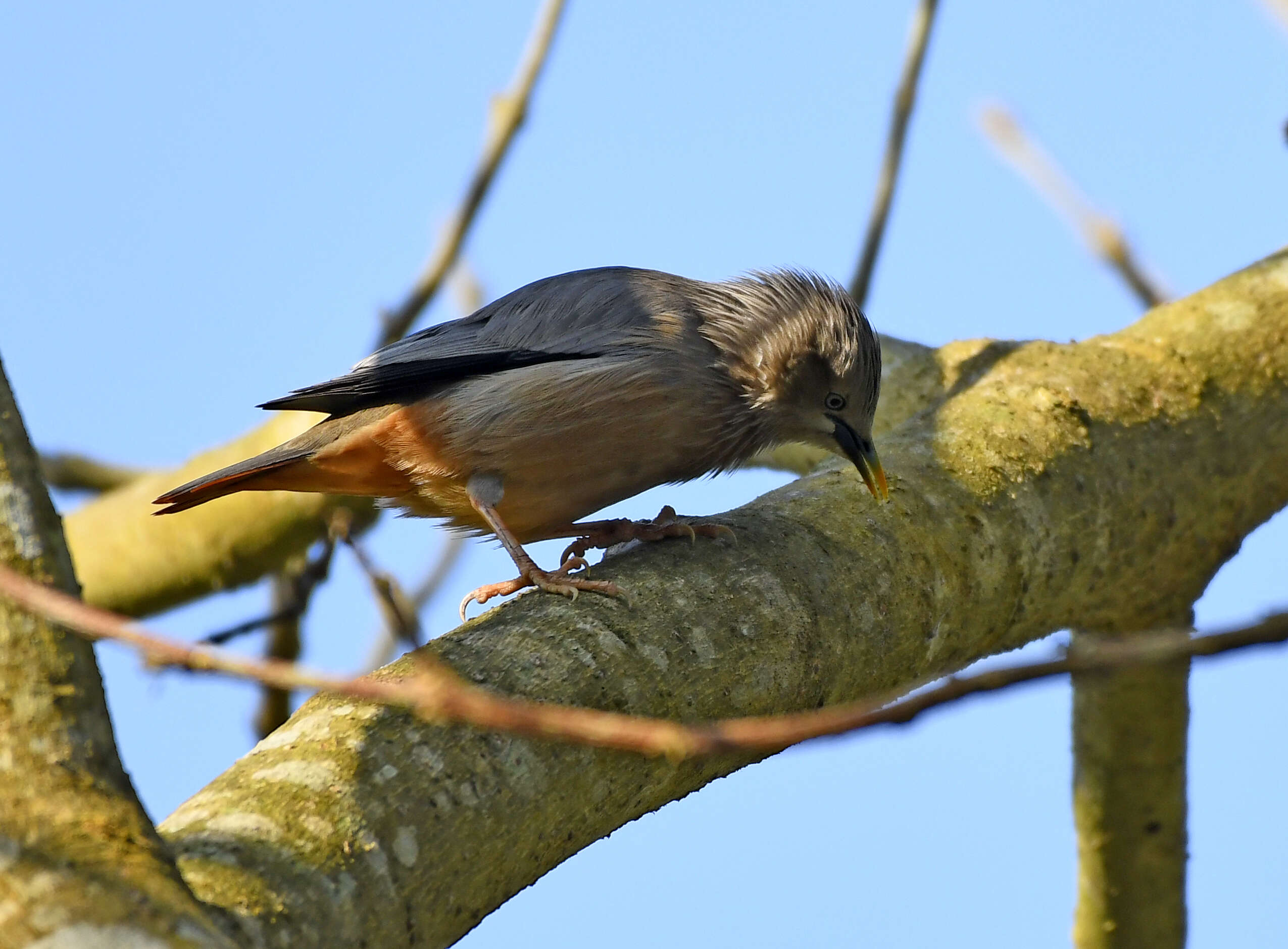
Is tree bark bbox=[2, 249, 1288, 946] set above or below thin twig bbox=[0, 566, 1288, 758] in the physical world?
above

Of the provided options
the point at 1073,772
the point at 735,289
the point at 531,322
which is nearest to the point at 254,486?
the point at 531,322

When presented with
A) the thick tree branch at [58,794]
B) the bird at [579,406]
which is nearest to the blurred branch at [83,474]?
the bird at [579,406]

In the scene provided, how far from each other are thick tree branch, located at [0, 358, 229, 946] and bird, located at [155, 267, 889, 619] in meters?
1.76

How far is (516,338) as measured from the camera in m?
4.20

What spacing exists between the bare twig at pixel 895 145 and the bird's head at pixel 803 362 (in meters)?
1.11

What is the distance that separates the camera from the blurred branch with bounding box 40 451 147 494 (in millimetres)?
6098

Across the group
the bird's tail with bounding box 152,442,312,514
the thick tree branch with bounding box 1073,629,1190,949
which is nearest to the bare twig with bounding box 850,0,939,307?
the thick tree branch with bounding box 1073,629,1190,949

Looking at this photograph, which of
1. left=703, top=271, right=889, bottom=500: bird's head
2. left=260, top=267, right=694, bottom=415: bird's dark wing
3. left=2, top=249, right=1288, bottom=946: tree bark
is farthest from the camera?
left=703, top=271, right=889, bottom=500: bird's head

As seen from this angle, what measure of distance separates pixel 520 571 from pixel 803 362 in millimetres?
1239

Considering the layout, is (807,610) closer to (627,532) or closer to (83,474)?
(627,532)

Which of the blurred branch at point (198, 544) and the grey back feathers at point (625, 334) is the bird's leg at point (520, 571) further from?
the blurred branch at point (198, 544)

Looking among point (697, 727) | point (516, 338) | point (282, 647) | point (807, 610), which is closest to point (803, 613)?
point (807, 610)

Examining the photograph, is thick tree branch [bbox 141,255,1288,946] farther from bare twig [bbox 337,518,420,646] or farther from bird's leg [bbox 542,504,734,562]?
bare twig [bbox 337,518,420,646]

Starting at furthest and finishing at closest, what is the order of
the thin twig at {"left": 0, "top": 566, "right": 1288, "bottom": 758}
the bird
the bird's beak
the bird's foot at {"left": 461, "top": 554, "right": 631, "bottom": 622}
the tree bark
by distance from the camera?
the bird < the bird's beak < the bird's foot at {"left": 461, "top": 554, "right": 631, "bottom": 622} < the tree bark < the thin twig at {"left": 0, "top": 566, "right": 1288, "bottom": 758}
